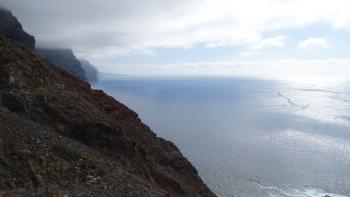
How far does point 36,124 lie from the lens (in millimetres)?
21547

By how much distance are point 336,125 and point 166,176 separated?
498 feet

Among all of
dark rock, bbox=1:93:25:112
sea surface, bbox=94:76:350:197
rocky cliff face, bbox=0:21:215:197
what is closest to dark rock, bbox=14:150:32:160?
rocky cliff face, bbox=0:21:215:197

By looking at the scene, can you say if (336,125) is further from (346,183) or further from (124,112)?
(124,112)

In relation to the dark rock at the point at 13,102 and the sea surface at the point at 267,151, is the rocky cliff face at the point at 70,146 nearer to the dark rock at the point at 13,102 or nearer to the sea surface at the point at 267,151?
the dark rock at the point at 13,102

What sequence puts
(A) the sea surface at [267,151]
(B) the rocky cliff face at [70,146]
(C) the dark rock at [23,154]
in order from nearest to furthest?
(B) the rocky cliff face at [70,146]
(C) the dark rock at [23,154]
(A) the sea surface at [267,151]

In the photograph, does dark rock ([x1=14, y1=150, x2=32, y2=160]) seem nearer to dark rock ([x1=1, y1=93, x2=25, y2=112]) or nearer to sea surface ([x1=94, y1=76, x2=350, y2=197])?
dark rock ([x1=1, y1=93, x2=25, y2=112])

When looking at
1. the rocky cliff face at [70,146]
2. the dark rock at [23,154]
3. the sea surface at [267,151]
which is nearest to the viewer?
the rocky cliff face at [70,146]

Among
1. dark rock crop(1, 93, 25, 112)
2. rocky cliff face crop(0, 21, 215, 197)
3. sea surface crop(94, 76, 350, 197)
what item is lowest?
sea surface crop(94, 76, 350, 197)

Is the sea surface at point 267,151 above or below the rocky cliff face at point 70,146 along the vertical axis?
below

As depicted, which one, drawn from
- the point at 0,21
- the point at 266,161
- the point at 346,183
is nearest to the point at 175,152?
the point at 346,183

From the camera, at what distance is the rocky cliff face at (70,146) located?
16.9 meters

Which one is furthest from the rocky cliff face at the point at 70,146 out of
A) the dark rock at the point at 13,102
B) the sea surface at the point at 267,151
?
the sea surface at the point at 267,151

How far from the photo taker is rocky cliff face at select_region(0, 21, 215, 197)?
55.3 feet

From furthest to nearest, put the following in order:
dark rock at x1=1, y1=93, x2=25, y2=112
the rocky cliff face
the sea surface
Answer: the sea surface, dark rock at x1=1, y1=93, x2=25, y2=112, the rocky cliff face
